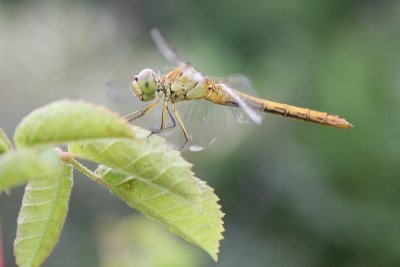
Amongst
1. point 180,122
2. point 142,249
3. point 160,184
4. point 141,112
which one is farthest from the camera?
point 142,249

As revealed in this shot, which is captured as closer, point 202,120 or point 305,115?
point 202,120

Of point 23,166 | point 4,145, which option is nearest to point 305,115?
point 4,145

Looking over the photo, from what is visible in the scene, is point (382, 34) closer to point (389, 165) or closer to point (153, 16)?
point (389, 165)

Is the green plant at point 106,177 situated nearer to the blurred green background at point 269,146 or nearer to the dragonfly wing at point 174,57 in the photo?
the dragonfly wing at point 174,57

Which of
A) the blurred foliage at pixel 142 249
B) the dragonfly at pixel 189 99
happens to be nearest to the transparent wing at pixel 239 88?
the dragonfly at pixel 189 99

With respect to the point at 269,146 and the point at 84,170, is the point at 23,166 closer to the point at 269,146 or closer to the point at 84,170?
the point at 84,170

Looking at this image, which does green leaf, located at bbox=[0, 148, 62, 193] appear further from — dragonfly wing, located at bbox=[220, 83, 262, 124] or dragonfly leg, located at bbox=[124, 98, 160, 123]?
dragonfly wing, located at bbox=[220, 83, 262, 124]
